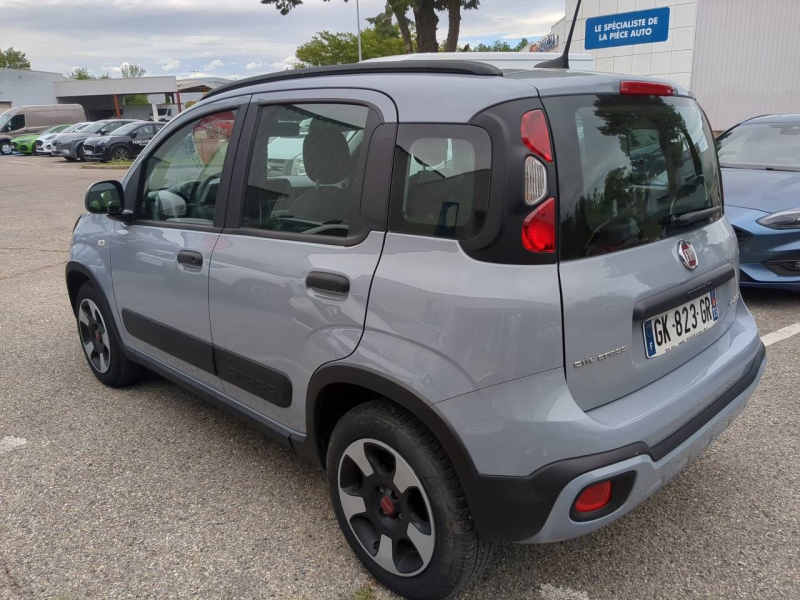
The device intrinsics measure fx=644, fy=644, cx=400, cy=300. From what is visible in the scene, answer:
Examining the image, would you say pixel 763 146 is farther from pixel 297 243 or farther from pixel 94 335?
pixel 94 335

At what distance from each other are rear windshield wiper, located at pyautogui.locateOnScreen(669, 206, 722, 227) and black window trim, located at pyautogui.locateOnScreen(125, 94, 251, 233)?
1771 mm

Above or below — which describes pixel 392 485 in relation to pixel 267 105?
below

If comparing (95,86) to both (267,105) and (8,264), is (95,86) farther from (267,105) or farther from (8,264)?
(267,105)

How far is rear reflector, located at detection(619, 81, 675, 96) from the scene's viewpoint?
6.97 feet

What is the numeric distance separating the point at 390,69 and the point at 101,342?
8.84ft

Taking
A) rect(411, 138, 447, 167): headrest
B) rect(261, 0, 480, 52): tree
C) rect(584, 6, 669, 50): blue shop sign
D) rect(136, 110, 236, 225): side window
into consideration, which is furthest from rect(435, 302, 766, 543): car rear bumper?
rect(584, 6, 669, 50): blue shop sign

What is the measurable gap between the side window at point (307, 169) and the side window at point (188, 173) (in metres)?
0.28

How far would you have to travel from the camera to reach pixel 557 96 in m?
1.93

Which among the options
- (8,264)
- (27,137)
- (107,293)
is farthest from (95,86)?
(107,293)

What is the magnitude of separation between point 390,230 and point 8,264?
7242 mm

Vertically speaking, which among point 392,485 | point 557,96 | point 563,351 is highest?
point 557,96

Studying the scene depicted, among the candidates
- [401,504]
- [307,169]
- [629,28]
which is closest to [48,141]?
[629,28]

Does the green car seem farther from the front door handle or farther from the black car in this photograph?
the front door handle

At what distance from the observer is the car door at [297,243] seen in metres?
2.16
